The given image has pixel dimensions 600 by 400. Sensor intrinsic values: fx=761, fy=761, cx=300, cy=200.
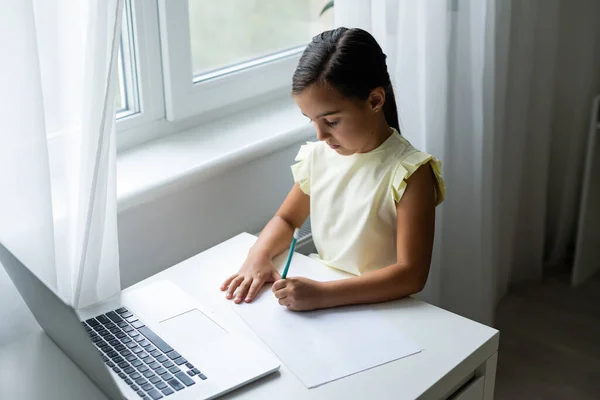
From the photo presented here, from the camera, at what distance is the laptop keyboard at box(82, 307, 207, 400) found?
104 centimetres

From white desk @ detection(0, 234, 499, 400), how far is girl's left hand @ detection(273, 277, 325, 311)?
0.08 m

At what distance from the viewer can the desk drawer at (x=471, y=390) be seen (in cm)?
114

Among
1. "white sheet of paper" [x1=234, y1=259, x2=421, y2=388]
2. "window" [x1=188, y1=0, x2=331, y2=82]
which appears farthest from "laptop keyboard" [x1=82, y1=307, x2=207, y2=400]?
"window" [x1=188, y1=0, x2=331, y2=82]

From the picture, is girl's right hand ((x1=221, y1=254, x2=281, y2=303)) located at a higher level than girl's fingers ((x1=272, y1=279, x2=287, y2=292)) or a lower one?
lower

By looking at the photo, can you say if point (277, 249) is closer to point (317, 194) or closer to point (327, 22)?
point (317, 194)

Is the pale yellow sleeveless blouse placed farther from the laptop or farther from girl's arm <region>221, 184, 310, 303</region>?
the laptop

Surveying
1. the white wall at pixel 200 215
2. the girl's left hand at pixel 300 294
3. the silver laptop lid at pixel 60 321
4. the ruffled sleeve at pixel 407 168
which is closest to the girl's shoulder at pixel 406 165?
the ruffled sleeve at pixel 407 168

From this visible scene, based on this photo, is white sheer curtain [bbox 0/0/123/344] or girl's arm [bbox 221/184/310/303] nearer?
white sheer curtain [bbox 0/0/123/344]

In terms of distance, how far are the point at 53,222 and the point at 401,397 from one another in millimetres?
594

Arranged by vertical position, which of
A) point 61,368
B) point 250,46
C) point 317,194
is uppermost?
point 250,46

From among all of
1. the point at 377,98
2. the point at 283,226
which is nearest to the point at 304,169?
the point at 283,226

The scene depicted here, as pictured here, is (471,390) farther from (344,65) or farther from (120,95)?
(120,95)

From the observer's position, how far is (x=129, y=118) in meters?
1.69

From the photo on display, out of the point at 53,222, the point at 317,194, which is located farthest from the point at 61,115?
the point at 317,194
